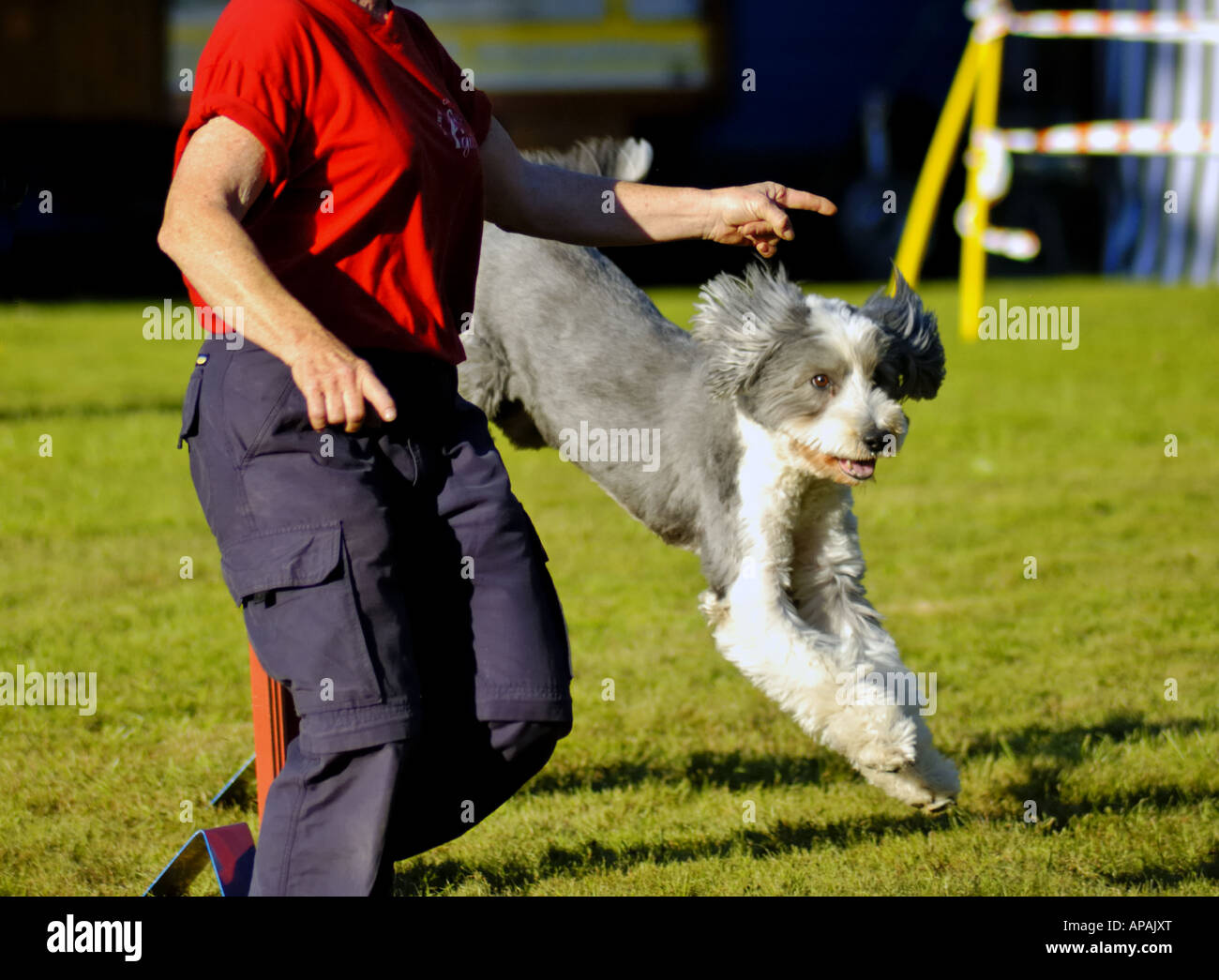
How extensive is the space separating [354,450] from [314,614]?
0.91 ft

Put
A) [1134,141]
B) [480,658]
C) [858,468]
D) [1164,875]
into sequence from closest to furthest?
1. [480,658]
2. [1164,875]
3. [858,468]
4. [1134,141]

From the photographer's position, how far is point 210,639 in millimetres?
5355

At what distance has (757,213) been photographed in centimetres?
322

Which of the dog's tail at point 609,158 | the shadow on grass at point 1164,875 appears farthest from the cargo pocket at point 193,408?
the shadow on grass at point 1164,875

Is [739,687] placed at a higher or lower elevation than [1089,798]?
higher

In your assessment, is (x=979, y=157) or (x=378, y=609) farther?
Answer: (x=979, y=157)

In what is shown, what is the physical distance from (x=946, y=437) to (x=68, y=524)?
4.67m

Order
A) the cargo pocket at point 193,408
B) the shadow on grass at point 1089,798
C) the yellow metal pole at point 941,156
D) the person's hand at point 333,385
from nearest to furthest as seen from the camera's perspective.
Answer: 1. the person's hand at point 333,385
2. the cargo pocket at point 193,408
3. the shadow on grass at point 1089,798
4. the yellow metal pole at point 941,156

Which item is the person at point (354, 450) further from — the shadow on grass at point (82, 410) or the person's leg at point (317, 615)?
the shadow on grass at point (82, 410)

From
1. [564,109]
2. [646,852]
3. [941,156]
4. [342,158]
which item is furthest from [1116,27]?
[564,109]

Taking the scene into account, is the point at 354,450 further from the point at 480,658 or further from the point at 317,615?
the point at 480,658

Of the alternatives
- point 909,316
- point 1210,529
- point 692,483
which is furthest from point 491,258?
point 1210,529

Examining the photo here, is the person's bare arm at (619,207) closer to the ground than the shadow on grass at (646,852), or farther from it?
farther from it

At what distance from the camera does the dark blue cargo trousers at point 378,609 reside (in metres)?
2.43
